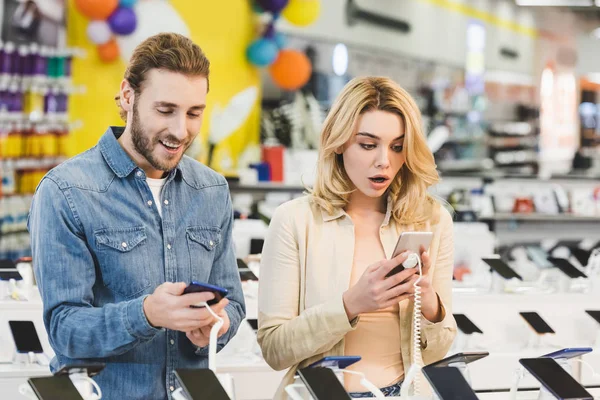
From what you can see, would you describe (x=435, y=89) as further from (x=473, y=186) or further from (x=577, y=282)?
(x=577, y=282)

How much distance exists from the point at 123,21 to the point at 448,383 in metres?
5.61

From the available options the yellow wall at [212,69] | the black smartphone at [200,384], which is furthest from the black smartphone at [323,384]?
the yellow wall at [212,69]

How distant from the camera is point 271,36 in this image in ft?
29.8

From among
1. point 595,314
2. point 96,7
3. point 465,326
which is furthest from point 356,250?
point 96,7

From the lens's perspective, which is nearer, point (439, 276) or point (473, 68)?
point (439, 276)

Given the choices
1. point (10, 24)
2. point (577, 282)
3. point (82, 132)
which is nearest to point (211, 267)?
point (577, 282)

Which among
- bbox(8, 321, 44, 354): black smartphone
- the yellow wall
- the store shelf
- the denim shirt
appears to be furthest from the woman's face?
the store shelf

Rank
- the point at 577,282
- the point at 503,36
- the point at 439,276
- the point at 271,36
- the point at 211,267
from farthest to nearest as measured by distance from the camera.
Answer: the point at 503,36, the point at 271,36, the point at 577,282, the point at 439,276, the point at 211,267

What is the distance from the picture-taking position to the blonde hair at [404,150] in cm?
214

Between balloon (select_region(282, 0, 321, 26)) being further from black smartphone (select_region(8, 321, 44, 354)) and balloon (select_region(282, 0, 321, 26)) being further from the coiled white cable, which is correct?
the coiled white cable

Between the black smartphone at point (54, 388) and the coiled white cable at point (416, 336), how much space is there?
0.66 meters

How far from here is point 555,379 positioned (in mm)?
1913

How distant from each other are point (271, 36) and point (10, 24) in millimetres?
2991

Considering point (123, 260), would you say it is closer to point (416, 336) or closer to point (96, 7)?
point (416, 336)
